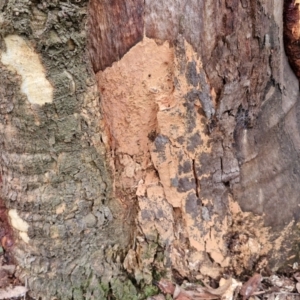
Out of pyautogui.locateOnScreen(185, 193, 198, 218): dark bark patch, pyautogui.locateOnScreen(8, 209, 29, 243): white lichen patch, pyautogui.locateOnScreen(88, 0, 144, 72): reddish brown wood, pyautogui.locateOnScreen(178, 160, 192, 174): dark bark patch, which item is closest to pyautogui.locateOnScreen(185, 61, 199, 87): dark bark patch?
pyautogui.locateOnScreen(88, 0, 144, 72): reddish brown wood

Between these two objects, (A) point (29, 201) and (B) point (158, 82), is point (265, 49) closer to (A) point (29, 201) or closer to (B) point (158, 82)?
(B) point (158, 82)

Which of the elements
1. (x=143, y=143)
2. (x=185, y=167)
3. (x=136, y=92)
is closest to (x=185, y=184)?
(x=185, y=167)

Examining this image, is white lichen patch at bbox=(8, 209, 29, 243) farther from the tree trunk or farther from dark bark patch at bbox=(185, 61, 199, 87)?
dark bark patch at bbox=(185, 61, 199, 87)

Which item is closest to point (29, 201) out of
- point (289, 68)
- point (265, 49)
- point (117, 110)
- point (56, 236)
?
point (56, 236)

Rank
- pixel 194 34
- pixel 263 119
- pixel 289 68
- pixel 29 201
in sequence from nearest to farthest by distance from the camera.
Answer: pixel 194 34, pixel 29 201, pixel 263 119, pixel 289 68

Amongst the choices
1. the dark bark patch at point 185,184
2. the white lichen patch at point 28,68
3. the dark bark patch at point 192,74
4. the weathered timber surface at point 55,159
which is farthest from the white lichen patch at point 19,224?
the dark bark patch at point 192,74

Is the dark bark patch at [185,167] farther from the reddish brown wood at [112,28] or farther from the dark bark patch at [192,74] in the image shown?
the reddish brown wood at [112,28]

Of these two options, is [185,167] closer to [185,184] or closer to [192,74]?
[185,184]
